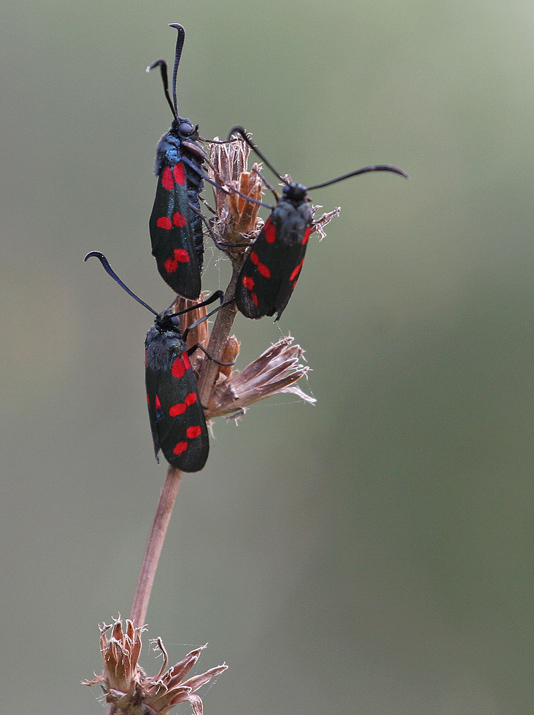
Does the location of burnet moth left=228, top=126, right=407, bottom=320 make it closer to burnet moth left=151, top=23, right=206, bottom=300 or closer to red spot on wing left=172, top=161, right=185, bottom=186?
burnet moth left=151, top=23, right=206, bottom=300

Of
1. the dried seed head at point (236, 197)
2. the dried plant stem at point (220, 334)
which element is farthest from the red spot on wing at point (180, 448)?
the dried seed head at point (236, 197)

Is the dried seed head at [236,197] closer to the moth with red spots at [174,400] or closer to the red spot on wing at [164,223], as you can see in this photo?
the red spot on wing at [164,223]

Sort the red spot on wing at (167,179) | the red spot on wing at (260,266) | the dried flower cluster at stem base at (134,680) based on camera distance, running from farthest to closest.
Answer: the red spot on wing at (167,179) → the red spot on wing at (260,266) → the dried flower cluster at stem base at (134,680)

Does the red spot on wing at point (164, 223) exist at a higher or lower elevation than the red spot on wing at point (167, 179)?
lower

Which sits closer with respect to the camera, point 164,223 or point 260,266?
point 260,266

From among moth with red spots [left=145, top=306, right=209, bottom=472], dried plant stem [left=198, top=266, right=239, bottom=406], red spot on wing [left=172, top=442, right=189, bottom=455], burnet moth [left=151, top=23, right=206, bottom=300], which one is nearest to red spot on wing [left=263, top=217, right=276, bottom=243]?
dried plant stem [left=198, top=266, right=239, bottom=406]

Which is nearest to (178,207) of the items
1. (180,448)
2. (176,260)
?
(176,260)

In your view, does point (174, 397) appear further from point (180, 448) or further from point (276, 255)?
point (276, 255)
